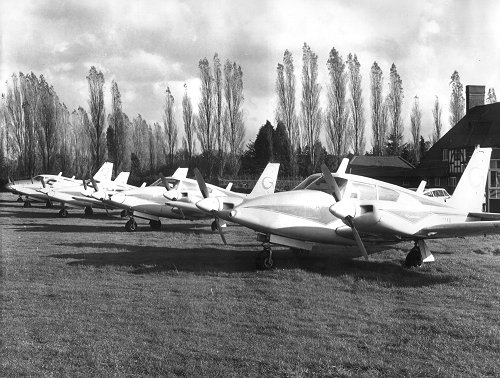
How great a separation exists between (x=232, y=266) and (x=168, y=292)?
3038mm

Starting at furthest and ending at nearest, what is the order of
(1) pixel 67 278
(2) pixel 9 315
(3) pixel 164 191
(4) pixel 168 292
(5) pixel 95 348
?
(3) pixel 164 191
(1) pixel 67 278
(4) pixel 168 292
(2) pixel 9 315
(5) pixel 95 348

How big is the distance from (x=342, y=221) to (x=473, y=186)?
16.6ft

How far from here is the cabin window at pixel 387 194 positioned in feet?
38.0

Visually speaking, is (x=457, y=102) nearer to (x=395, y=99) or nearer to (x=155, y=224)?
(x=395, y=99)

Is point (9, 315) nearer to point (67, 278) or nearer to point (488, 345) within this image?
point (67, 278)

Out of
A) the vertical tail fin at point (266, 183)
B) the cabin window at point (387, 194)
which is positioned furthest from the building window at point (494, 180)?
the cabin window at point (387, 194)

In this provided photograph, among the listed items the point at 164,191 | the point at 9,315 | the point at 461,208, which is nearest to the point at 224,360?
the point at 9,315

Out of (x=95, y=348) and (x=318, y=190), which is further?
(x=318, y=190)

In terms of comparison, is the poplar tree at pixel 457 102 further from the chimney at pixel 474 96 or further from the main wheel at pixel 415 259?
the main wheel at pixel 415 259

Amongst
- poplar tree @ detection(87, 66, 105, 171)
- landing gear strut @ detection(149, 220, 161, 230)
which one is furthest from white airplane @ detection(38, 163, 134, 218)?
poplar tree @ detection(87, 66, 105, 171)

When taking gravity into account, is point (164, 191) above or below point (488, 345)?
above

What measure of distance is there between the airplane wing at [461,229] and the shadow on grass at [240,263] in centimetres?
86

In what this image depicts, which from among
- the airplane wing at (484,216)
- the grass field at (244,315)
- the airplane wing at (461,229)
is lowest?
the grass field at (244,315)

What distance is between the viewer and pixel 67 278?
34.7ft
